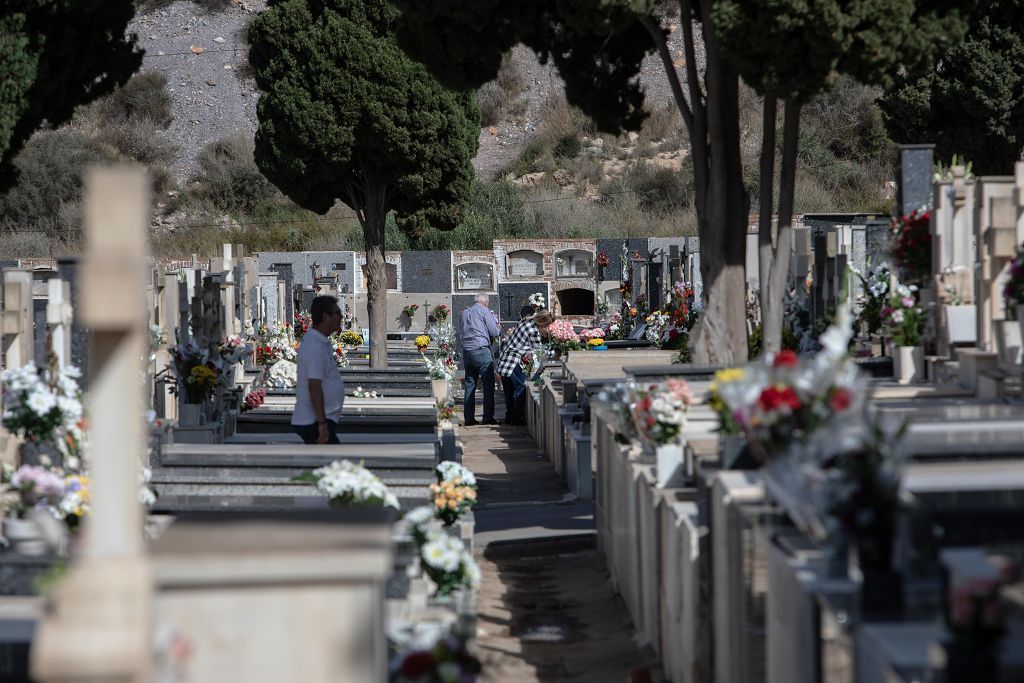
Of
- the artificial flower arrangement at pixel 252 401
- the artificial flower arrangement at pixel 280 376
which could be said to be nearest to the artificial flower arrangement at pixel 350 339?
the artificial flower arrangement at pixel 280 376

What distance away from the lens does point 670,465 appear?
694cm

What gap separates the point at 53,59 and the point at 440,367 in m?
6.04

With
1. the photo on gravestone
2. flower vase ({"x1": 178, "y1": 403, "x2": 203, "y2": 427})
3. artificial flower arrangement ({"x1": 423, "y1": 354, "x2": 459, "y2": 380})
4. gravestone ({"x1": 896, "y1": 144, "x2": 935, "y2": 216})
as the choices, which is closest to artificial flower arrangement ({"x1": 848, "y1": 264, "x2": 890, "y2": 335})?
gravestone ({"x1": 896, "y1": 144, "x2": 935, "y2": 216})

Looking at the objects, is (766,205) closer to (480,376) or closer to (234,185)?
(480,376)

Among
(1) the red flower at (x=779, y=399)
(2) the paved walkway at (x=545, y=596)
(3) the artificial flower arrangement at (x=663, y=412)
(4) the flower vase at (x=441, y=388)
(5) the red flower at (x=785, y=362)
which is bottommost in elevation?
(2) the paved walkway at (x=545, y=596)

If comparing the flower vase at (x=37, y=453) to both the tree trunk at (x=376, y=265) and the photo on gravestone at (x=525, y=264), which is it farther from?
the photo on gravestone at (x=525, y=264)

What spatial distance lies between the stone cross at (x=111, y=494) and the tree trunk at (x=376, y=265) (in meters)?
15.4

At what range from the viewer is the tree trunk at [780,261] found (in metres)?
9.53

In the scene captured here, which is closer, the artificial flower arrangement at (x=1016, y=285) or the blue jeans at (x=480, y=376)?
the artificial flower arrangement at (x=1016, y=285)

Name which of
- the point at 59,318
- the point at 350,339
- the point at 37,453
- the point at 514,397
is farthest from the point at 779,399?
the point at 350,339

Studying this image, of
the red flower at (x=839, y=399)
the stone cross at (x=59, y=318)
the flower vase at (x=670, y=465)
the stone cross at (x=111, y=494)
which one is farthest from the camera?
the stone cross at (x=59, y=318)

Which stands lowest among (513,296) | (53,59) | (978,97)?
(513,296)

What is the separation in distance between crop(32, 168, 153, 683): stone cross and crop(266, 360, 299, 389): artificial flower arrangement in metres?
12.9

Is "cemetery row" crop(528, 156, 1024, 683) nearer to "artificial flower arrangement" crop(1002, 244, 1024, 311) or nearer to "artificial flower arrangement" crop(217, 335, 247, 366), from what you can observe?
"artificial flower arrangement" crop(1002, 244, 1024, 311)
